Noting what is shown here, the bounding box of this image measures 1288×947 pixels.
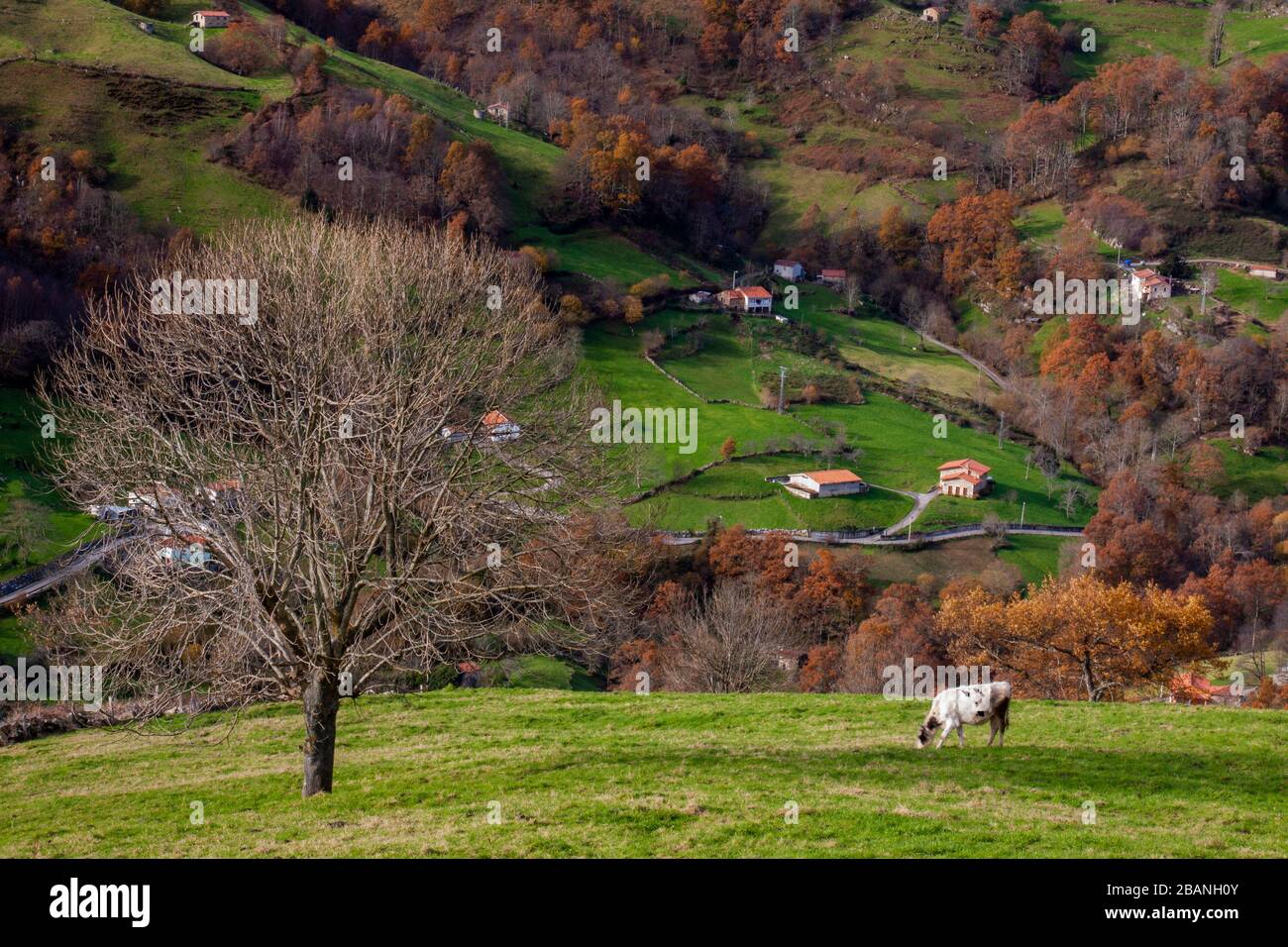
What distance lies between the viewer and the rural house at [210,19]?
141 metres

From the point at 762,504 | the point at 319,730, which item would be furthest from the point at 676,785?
the point at 762,504

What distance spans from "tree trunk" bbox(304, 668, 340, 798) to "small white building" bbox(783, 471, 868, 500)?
73.1 metres

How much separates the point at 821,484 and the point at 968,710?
71.5 m

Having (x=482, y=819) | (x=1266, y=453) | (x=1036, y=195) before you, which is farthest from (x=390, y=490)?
(x=1036, y=195)

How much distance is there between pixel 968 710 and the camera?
901 inches

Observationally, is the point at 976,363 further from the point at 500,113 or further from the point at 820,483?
the point at 500,113

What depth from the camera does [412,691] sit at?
3534 cm

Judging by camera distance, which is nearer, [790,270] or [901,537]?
[901,537]

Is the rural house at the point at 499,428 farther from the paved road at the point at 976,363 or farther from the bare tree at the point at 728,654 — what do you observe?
the paved road at the point at 976,363

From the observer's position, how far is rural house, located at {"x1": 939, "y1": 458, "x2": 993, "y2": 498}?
9794 cm

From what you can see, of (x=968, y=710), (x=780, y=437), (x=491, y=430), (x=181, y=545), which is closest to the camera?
(x=181, y=545)

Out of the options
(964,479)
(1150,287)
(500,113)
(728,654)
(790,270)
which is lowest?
(728,654)

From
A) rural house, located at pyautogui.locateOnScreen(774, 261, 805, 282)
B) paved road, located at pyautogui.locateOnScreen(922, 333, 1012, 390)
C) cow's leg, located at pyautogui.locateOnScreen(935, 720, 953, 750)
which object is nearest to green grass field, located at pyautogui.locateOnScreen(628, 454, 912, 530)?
paved road, located at pyautogui.locateOnScreen(922, 333, 1012, 390)

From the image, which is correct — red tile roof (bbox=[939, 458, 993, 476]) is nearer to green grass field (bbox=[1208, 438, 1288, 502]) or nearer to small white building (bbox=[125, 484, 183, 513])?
green grass field (bbox=[1208, 438, 1288, 502])
